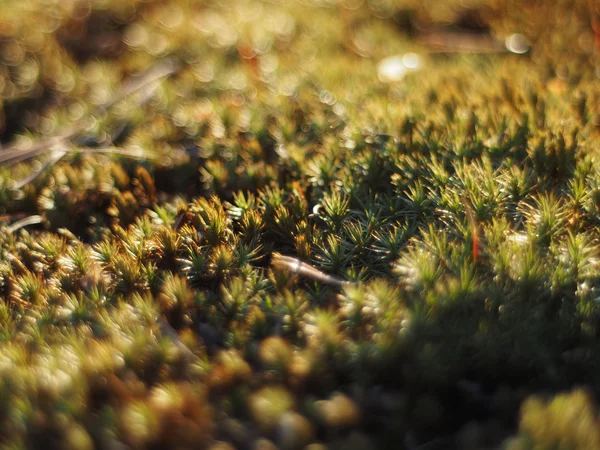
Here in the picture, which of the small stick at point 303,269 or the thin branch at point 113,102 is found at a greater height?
the thin branch at point 113,102

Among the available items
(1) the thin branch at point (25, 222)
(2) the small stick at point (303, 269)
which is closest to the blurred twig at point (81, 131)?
(1) the thin branch at point (25, 222)

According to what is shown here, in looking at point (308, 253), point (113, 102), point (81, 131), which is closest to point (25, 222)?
point (81, 131)

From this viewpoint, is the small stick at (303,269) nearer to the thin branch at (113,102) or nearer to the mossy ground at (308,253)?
the mossy ground at (308,253)

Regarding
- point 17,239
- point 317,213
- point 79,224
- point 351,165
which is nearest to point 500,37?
point 351,165

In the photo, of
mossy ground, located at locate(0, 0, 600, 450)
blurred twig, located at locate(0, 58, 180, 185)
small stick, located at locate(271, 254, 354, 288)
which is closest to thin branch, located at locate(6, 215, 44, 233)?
mossy ground, located at locate(0, 0, 600, 450)

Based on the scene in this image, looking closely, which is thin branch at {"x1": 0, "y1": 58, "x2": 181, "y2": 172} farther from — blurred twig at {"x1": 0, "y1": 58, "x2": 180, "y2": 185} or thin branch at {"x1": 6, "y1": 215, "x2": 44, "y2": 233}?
thin branch at {"x1": 6, "y1": 215, "x2": 44, "y2": 233}

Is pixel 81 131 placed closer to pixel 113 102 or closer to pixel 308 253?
pixel 113 102

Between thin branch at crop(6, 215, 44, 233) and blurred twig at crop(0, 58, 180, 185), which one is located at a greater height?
blurred twig at crop(0, 58, 180, 185)

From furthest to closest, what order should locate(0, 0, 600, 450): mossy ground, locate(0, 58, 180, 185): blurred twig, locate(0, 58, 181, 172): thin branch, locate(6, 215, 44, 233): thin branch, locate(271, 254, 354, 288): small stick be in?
locate(0, 58, 181, 172): thin branch
locate(0, 58, 180, 185): blurred twig
locate(6, 215, 44, 233): thin branch
locate(271, 254, 354, 288): small stick
locate(0, 0, 600, 450): mossy ground

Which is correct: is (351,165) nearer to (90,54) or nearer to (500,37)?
(500,37)
